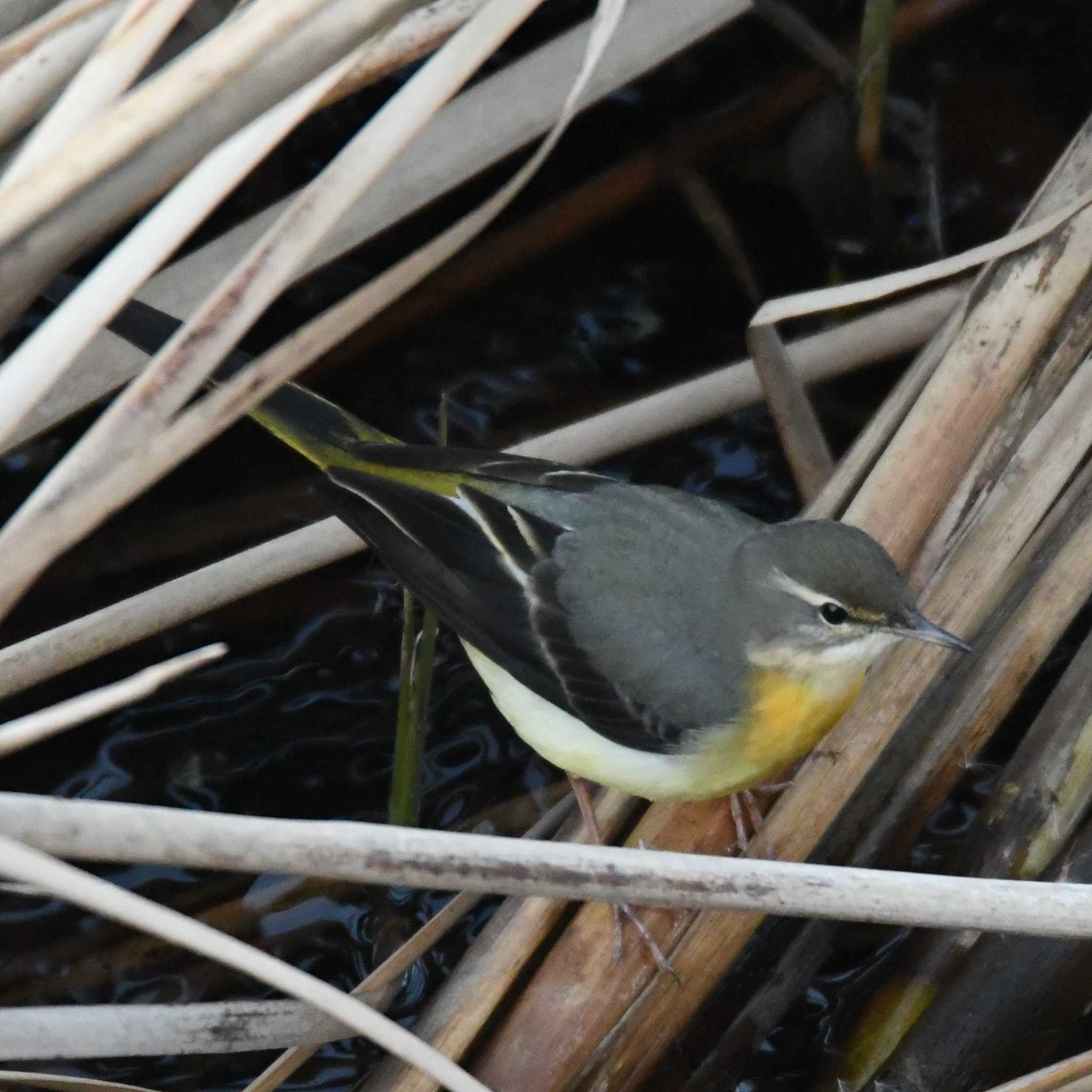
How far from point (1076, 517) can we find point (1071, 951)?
119 centimetres

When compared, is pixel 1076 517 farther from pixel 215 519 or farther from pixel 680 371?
pixel 215 519

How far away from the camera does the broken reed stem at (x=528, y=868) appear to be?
A: 2590 millimetres

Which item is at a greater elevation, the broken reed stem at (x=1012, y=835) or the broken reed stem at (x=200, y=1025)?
the broken reed stem at (x=200, y=1025)

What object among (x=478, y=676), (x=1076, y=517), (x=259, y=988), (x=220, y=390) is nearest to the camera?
(x=220, y=390)

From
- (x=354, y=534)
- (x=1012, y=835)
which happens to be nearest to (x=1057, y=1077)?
(x=1012, y=835)

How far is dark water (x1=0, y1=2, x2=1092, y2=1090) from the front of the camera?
16.1 feet

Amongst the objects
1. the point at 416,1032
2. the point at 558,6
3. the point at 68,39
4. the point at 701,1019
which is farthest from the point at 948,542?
the point at 558,6

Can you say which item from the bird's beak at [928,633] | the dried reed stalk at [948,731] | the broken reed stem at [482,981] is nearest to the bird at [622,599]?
the bird's beak at [928,633]

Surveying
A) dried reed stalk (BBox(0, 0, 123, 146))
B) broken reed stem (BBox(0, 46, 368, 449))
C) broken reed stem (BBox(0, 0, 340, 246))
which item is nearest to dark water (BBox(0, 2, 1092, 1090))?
broken reed stem (BBox(0, 46, 368, 449))

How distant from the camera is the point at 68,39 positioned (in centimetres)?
293

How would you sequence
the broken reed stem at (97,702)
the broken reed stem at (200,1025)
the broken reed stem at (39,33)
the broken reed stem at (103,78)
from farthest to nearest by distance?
the broken reed stem at (200,1025) → the broken reed stem at (39,33) → the broken reed stem at (103,78) → the broken reed stem at (97,702)

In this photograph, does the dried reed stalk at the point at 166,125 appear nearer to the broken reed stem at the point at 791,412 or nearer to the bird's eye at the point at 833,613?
the bird's eye at the point at 833,613

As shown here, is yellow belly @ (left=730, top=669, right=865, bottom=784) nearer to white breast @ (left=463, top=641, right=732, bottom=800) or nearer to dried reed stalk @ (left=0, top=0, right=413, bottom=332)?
white breast @ (left=463, top=641, right=732, bottom=800)

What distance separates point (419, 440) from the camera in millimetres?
6285
